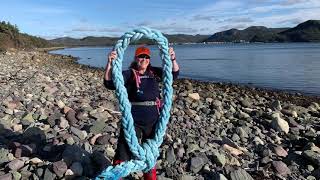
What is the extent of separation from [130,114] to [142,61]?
0.78m

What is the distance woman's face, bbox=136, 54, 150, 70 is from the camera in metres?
6.38

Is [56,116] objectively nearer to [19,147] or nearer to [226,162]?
[19,147]

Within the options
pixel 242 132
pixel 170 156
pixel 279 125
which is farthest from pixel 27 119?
pixel 279 125

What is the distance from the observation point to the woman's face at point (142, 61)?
20.9 feet

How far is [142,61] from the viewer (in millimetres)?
6406

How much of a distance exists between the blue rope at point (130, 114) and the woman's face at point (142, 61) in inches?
9.5

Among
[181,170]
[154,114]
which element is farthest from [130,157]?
[181,170]

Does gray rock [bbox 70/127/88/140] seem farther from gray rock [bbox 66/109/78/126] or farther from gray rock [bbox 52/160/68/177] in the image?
gray rock [bbox 52/160/68/177]

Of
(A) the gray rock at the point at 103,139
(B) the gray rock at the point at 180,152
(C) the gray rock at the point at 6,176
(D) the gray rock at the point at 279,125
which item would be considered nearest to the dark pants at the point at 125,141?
(C) the gray rock at the point at 6,176

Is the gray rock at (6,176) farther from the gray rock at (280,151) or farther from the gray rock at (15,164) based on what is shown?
the gray rock at (280,151)

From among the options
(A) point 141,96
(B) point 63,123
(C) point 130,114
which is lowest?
(B) point 63,123

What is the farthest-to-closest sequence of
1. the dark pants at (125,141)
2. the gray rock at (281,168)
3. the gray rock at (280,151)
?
the gray rock at (280,151), the gray rock at (281,168), the dark pants at (125,141)

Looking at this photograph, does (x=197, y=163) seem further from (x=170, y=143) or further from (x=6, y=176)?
(x=6, y=176)

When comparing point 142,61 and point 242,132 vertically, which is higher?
point 142,61
